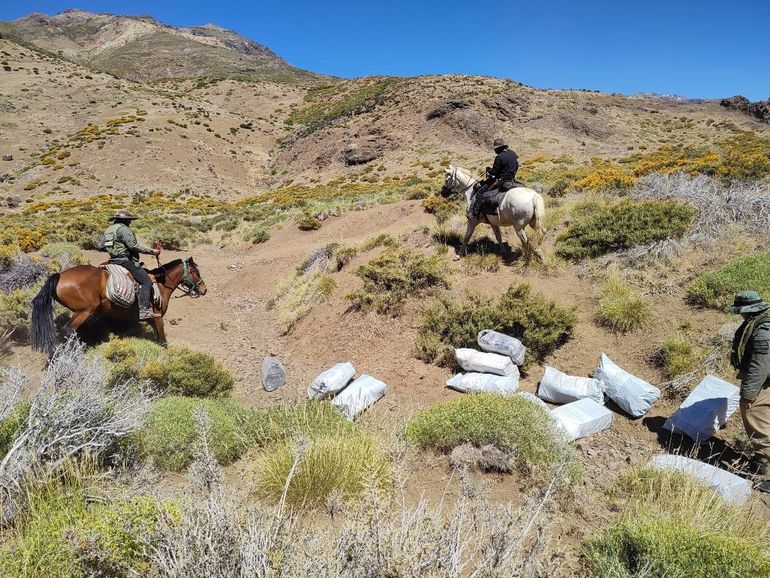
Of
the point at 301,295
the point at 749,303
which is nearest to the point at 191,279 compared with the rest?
the point at 301,295

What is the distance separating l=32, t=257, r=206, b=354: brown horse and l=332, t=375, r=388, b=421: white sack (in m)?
4.58

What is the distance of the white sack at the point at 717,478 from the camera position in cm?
385

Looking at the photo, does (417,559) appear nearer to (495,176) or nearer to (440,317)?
(440,317)

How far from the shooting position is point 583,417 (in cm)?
525

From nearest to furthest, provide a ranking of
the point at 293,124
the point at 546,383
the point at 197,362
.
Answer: the point at 546,383 < the point at 197,362 < the point at 293,124

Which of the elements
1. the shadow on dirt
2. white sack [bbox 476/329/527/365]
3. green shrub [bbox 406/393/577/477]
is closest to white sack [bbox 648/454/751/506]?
the shadow on dirt

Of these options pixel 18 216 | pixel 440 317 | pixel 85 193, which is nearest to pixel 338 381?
pixel 440 317

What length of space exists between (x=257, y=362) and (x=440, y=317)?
13.2ft

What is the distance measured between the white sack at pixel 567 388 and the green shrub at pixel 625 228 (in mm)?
4322

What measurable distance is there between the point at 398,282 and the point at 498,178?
10.9 feet

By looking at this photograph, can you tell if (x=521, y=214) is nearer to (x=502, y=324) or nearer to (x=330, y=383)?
(x=502, y=324)

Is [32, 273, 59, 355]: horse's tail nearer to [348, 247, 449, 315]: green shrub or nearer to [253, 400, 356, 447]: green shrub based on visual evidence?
[253, 400, 356, 447]: green shrub

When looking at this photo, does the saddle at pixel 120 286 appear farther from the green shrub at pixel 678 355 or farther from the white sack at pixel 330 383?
the green shrub at pixel 678 355

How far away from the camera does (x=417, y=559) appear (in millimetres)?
2451
